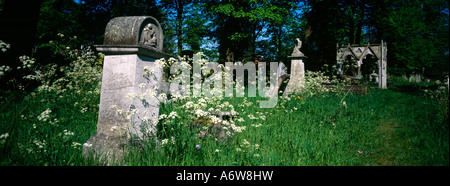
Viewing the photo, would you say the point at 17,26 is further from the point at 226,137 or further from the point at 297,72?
the point at 297,72

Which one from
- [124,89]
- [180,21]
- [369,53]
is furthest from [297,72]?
[180,21]

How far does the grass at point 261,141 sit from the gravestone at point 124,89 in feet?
0.78

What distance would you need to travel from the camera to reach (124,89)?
2.56m

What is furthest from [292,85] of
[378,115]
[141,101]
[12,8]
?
[12,8]

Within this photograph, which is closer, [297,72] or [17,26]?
[17,26]

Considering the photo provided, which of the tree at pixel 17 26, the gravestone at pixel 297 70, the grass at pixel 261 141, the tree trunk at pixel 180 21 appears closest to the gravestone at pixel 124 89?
the grass at pixel 261 141

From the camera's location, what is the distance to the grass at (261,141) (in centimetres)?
224

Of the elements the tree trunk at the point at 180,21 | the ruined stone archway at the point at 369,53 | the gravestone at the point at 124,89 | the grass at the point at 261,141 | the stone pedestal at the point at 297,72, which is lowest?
the grass at the point at 261,141

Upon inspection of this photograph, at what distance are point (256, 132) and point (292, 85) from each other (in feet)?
18.2

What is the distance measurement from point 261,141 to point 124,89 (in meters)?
2.11

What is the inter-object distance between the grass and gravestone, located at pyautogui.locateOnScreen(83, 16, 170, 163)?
0.24 m

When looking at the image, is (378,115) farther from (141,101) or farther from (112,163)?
(112,163)

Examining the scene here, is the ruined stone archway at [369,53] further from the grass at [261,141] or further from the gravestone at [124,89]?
the gravestone at [124,89]

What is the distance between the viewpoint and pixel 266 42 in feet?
73.1
